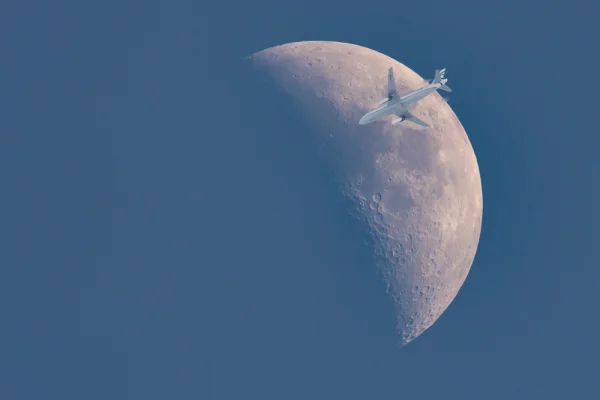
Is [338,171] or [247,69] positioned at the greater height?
[247,69]

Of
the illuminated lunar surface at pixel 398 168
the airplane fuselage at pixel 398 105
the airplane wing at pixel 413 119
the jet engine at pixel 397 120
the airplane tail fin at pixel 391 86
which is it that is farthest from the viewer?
the airplane tail fin at pixel 391 86

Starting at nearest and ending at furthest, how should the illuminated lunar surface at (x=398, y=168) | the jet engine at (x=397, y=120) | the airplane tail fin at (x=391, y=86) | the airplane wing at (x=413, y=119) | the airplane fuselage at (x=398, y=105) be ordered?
the illuminated lunar surface at (x=398, y=168) < the airplane fuselage at (x=398, y=105) < the jet engine at (x=397, y=120) < the airplane wing at (x=413, y=119) < the airplane tail fin at (x=391, y=86)

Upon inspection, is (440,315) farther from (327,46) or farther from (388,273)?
(327,46)

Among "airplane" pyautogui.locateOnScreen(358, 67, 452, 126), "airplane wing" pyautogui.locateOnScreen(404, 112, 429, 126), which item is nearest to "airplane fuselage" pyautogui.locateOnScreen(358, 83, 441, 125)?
"airplane" pyautogui.locateOnScreen(358, 67, 452, 126)

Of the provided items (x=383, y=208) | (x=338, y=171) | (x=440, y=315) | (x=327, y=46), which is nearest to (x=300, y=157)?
(x=338, y=171)

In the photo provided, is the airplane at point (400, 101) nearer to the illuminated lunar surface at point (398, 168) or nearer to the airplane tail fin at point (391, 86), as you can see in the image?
the airplane tail fin at point (391, 86)

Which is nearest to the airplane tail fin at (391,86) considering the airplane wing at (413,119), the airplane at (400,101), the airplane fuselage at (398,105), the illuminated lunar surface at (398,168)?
the airplane at (400,101)

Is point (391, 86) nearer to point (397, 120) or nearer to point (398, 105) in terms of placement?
point (398, 105)
